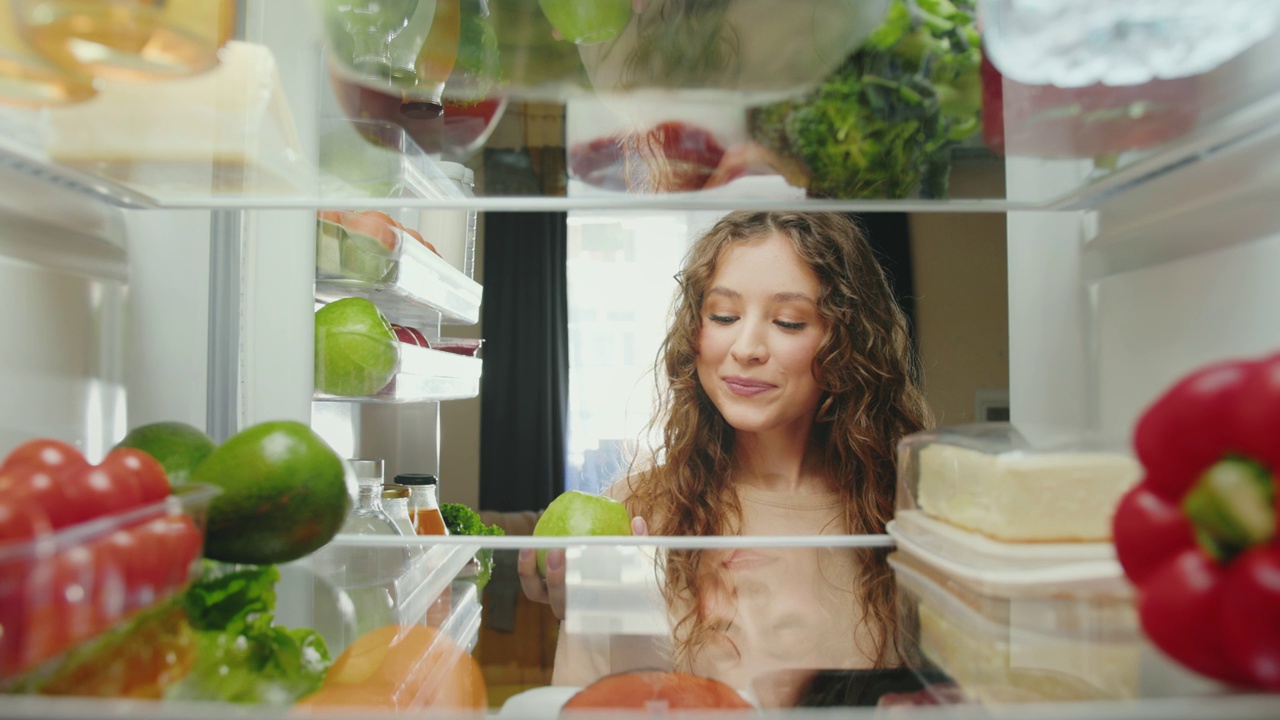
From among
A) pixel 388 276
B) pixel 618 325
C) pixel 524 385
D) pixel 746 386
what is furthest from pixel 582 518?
pixel 524 385

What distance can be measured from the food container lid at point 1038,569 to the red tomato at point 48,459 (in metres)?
0.68

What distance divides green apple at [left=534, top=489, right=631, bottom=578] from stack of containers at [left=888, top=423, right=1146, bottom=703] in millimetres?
437

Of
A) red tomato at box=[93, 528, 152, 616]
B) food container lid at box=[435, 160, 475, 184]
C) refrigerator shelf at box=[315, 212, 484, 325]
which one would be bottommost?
red tomato at box=[93, 528, 152, 616]

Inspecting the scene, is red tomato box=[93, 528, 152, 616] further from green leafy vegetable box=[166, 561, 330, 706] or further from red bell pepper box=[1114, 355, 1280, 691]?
red bell pepper box=[1114, 355, 1280, 691]

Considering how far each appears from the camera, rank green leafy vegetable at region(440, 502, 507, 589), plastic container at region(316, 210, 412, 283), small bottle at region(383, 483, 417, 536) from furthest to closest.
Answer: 1. green leafy vegetable at region(440, 502, 507, 589)
2. small bottle at region(383, 483, 417, 536)
3. plastic container at region(316, 210, 412, 283)

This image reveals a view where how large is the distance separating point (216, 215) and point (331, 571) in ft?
1.49

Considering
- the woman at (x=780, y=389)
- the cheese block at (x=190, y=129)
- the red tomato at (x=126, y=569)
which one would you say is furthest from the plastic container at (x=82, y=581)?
the woman at (x=780, y=389)

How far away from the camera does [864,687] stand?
0.58m

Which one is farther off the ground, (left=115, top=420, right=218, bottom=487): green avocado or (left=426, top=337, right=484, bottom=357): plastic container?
(left=426, top=337, right=484, bottom=357): plastic container

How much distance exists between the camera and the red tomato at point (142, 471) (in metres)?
0.59

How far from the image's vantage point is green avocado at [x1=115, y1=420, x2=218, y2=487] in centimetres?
75

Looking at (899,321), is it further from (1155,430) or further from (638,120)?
(1155,430)

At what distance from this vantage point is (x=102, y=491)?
563 mm

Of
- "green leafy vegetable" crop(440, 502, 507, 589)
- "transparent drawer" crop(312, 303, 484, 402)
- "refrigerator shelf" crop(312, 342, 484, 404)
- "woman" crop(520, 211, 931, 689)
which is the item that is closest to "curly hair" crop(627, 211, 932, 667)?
"woman" crop(520, 211, 931, 689)
